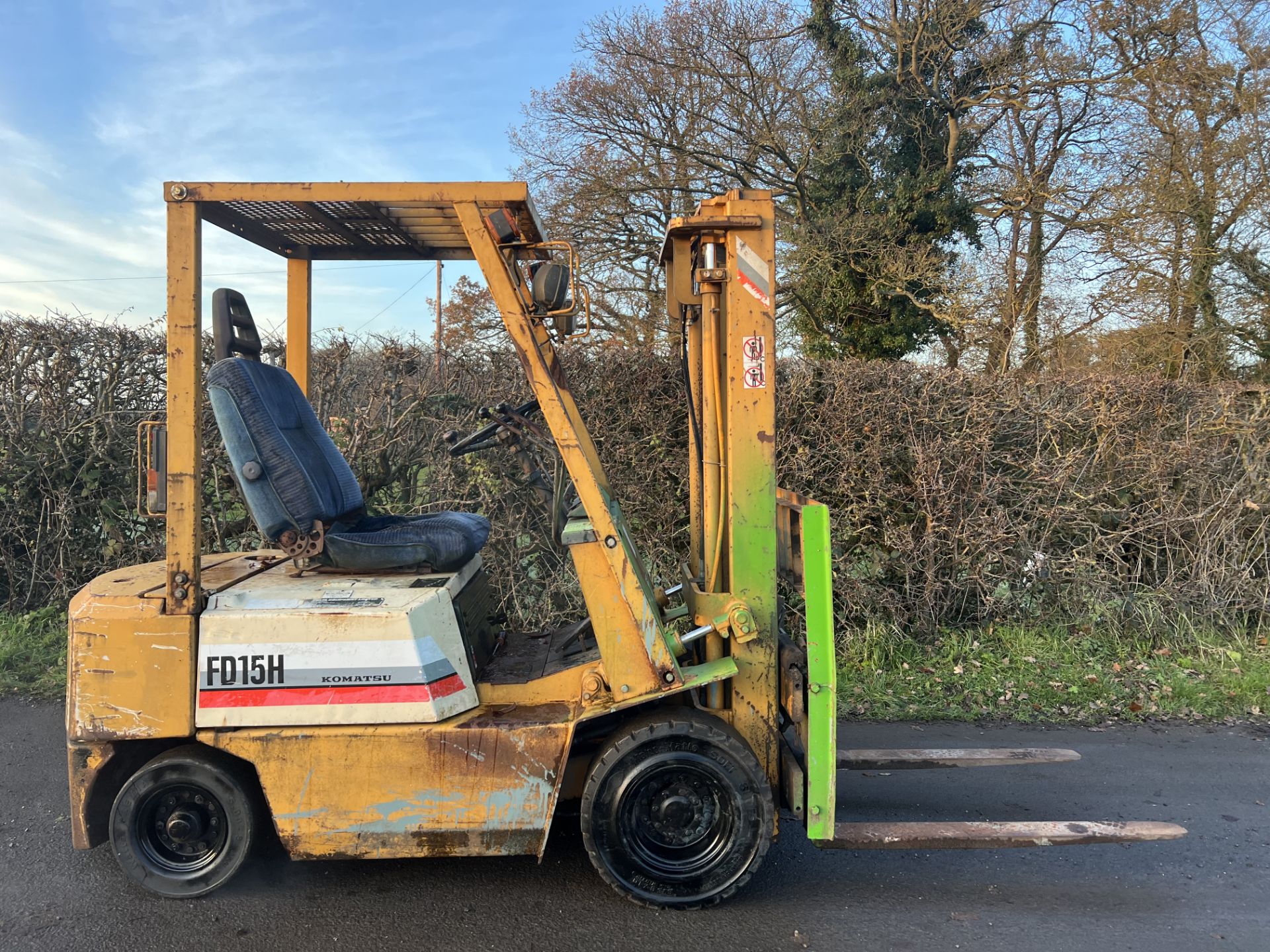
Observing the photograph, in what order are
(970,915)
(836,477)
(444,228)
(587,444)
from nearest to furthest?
(970,915)
(587,444)
(444,228)
(836,477)

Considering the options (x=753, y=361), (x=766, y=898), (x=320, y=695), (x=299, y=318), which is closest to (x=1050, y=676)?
(x=766, y=898)

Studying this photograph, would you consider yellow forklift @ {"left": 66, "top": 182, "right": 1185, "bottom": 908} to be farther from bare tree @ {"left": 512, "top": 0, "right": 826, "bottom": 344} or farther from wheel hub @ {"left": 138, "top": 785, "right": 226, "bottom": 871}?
bare tree @ {"left": 512, "top": 0, "right": 826, "bottom": 344}

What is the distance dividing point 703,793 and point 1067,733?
3191 millimetres

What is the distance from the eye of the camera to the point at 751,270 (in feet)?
10.5

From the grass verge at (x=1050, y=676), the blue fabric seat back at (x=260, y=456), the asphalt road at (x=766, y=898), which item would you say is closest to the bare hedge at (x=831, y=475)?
the grass verge at (x=1050, y=676)

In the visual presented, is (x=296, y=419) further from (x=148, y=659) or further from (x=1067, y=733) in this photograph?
(x=1067, y=733)

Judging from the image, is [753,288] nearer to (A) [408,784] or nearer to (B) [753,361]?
(B) [753,361]

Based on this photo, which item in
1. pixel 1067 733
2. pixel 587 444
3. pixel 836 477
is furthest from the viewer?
pixel 836 477

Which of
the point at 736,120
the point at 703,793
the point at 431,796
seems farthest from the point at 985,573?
the point at 736,120

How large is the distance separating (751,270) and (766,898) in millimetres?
2565

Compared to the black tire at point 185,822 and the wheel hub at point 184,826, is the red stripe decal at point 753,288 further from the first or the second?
the wheel hub at point 184,826

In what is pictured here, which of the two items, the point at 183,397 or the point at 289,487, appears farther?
the point at 289,487

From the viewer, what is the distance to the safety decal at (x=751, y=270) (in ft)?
10.5

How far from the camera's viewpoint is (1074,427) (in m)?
6.68
